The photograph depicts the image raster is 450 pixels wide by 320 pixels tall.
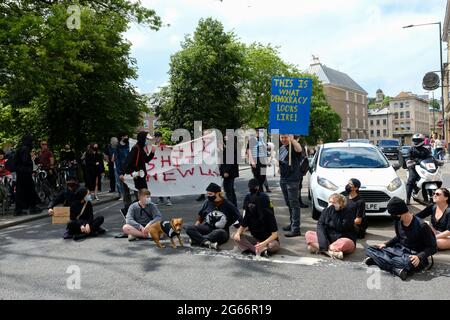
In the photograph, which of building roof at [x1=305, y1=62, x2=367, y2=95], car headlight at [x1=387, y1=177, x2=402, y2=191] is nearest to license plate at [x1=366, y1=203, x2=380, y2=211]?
car headlight at [x1=387, y1=177, x2=402, y2=191]

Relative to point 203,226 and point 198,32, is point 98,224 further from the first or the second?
point 198,32

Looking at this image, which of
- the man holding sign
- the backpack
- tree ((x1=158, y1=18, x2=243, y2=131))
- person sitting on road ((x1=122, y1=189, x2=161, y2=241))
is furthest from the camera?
tree ((x1=158, y1=18, x2=243, y2=131))

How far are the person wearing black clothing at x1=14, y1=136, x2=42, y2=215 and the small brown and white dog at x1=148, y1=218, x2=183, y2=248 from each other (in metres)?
5.46

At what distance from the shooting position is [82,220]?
8656 millimetres

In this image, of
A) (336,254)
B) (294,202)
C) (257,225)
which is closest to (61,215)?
(257,225)

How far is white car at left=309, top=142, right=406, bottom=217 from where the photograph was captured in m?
8.81

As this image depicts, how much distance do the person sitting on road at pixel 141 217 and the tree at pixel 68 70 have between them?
7285 millimetres

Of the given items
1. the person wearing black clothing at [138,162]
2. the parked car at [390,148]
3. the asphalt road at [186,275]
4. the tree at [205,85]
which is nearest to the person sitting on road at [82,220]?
the asphalt road at [186,275]

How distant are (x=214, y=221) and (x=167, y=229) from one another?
2.60 ft

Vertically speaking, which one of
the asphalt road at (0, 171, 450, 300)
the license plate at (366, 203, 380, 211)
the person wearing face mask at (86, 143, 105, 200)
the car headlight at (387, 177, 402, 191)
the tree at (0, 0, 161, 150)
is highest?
the tree at (0, 0, 161, 150)

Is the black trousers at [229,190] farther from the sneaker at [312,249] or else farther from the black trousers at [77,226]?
the sneaker at [312,249]

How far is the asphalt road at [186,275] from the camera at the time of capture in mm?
5195

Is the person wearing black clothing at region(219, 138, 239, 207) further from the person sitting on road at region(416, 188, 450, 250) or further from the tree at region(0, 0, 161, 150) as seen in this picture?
the tree at region(0, 0, 161, 150)
